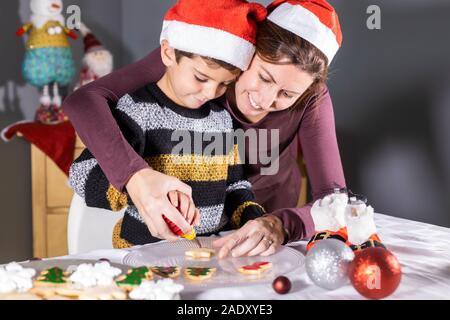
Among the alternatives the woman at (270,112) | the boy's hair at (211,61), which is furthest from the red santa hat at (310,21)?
the boy's hair at (211,61)

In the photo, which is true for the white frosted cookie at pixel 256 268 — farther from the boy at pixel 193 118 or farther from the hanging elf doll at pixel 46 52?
the hanging elf doll at pixel 46 52

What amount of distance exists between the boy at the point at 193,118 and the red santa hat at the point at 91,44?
1.55m

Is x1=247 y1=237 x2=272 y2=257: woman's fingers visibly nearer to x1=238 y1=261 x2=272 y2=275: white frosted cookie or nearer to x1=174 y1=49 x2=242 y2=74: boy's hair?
x1=238 y1=261 x2=272 y2=275: white frosted cookie

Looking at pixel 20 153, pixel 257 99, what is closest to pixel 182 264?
pixel 257 99

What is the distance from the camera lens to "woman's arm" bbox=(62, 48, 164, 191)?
37.1 inches

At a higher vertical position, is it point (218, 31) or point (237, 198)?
point (218, 31)

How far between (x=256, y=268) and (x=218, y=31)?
18.0 inches

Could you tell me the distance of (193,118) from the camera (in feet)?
3.85

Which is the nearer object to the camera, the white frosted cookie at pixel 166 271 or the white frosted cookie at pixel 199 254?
the white frosted cookie at pixel 166 271

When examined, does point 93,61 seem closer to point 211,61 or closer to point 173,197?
point 211,61

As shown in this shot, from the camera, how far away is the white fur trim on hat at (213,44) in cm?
105

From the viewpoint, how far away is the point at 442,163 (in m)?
1.83

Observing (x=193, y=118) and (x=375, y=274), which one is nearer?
(x=375, y=274)

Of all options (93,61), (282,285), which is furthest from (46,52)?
(282,285)
